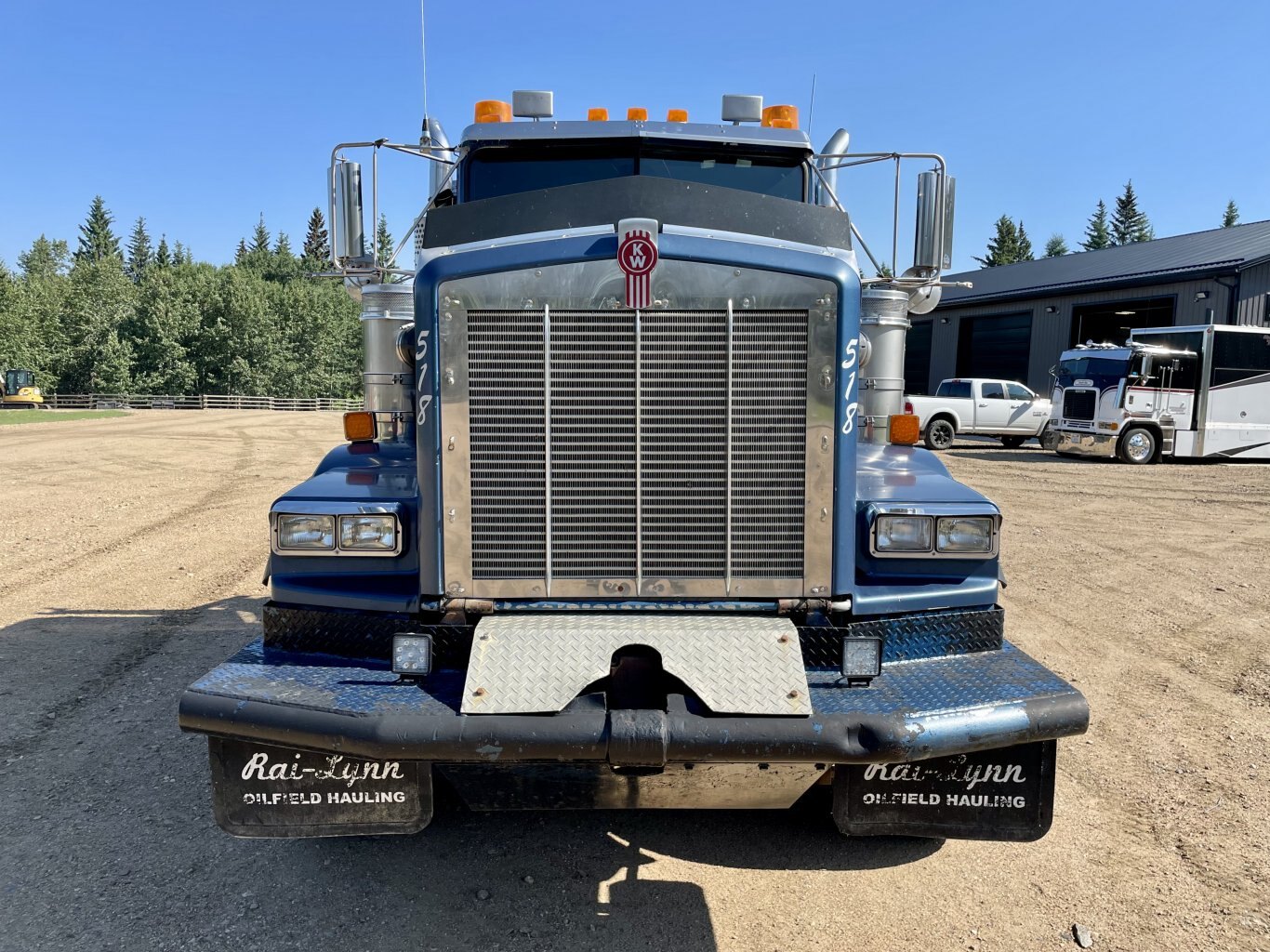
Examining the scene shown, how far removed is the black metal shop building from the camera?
79.7 feet

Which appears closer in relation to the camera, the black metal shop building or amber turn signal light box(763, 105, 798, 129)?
amber turn signal light box(763, 105, 798, 129)

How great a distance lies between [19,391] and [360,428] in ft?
182

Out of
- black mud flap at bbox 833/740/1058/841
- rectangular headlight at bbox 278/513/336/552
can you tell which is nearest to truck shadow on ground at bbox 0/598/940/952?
black mud flap at bbox 833/740/1058/841

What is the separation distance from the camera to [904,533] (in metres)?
3.27

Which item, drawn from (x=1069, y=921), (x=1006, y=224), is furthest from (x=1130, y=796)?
(x=1006, y=224)

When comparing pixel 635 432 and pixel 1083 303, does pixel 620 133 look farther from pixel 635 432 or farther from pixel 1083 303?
pixel 1083 303

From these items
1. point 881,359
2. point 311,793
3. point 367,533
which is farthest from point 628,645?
point 881,359

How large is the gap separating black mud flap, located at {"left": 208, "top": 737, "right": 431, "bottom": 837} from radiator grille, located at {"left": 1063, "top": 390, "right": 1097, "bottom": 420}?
20.8m

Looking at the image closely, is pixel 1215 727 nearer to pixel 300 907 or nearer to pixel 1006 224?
pixel 300 907

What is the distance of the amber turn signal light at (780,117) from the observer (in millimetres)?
4974

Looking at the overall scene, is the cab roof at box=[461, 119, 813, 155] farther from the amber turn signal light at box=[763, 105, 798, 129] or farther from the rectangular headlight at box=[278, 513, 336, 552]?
the rectangular headlight at box=[278, 513, 336, 552]

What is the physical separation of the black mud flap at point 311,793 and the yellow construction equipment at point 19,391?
55233 millimetres

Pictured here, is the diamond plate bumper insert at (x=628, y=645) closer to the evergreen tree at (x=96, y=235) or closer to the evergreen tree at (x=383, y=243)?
the evergreen tree at (x=383, y=243)

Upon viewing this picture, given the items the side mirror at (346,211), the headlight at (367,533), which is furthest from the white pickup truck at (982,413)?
the headlight at (367,533)
